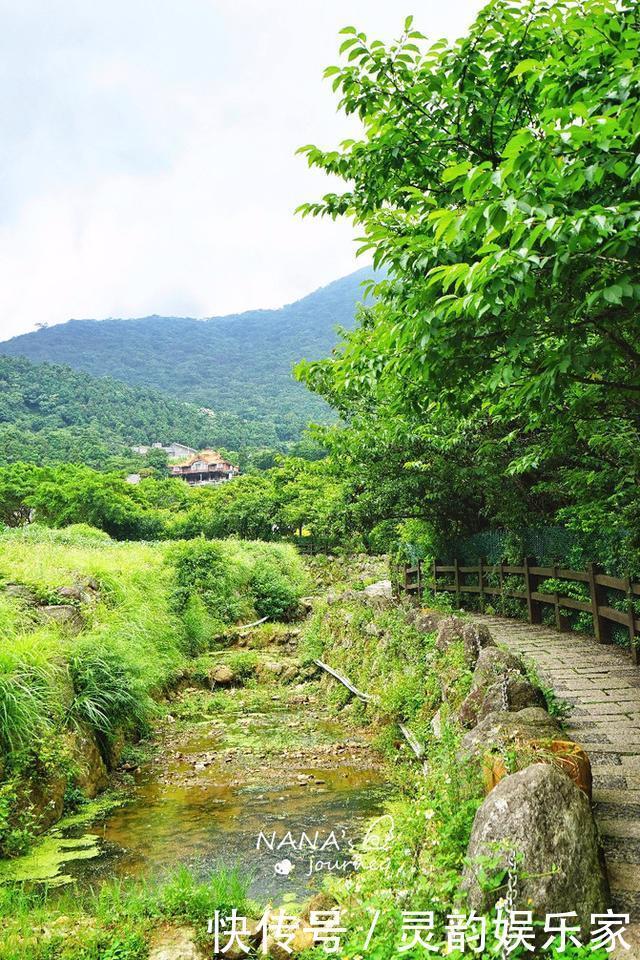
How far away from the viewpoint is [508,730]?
4.54m

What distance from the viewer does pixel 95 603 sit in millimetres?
13070

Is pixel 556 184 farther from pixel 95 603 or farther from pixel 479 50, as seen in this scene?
pixel 95 603

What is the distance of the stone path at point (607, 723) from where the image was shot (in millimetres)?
3803

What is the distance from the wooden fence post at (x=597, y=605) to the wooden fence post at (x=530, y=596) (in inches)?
93.3

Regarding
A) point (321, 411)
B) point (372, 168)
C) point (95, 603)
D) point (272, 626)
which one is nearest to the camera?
point (372, 168)

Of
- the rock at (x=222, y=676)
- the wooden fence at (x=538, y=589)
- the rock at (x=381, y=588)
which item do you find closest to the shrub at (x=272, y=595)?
the rock at (x=381, y=588)

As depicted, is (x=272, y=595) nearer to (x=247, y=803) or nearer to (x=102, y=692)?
(x=102, y=692)

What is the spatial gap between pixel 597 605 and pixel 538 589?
95.6 inches

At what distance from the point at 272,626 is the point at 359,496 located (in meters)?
7.30

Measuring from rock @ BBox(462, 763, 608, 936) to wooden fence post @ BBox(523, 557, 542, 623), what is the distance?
8728 mm

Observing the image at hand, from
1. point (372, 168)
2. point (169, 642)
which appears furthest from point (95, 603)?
point (372, 168)

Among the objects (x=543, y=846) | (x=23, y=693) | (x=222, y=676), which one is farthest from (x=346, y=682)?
(x=543, y=846)

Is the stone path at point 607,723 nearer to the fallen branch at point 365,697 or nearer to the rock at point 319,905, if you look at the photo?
the fallen branch at point 365,697

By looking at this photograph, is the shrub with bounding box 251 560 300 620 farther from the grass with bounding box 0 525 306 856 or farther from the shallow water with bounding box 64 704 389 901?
the shallow water with bounding box 64 704 389 901
